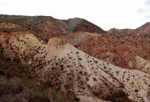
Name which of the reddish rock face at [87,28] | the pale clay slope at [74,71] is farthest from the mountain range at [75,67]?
the reddish rock face at [87,28]

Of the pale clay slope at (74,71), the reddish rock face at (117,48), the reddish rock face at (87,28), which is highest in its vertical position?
the reddish rock face at (87,28)

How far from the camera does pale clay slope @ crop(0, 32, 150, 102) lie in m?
26.3

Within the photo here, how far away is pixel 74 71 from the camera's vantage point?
92.2 feet

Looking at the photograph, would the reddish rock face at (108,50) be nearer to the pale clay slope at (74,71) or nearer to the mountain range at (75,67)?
the mountain range at (75,67)

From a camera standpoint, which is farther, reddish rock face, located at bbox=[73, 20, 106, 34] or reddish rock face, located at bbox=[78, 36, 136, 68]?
reddish rock face, located at bbox=[73, 20, 106, 34]

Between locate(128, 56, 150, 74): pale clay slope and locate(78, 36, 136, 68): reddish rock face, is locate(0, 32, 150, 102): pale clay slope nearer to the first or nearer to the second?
locate(128, 56, 150, 74): pale clay slope

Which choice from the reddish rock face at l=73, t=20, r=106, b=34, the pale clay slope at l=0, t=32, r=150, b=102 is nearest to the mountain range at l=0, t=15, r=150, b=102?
the pale clay slope at l=0, t=32, r=150, b=102

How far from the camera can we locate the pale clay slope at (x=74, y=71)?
86.1ft

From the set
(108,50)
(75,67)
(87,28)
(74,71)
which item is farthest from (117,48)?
(87,28)

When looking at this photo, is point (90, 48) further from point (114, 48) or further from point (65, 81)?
point (65, 81)

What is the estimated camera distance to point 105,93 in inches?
1015

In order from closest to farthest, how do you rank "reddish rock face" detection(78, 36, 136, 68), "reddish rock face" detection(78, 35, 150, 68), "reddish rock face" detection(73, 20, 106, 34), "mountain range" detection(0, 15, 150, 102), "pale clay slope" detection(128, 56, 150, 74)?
"mountain range" detection(0, 15, 150, 102)
"pale clay slope" detection(128, 56, 150, 74)
"reddish rock face" detection(78, 36, 136, 68)
"reddish rock face" detection(78, 35, 150, 68)
"reddish rock face" detection(73, 20, 106, 34)

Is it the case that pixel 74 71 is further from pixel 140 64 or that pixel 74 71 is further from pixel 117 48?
pixel 117 48

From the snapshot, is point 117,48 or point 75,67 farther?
point 117,48
